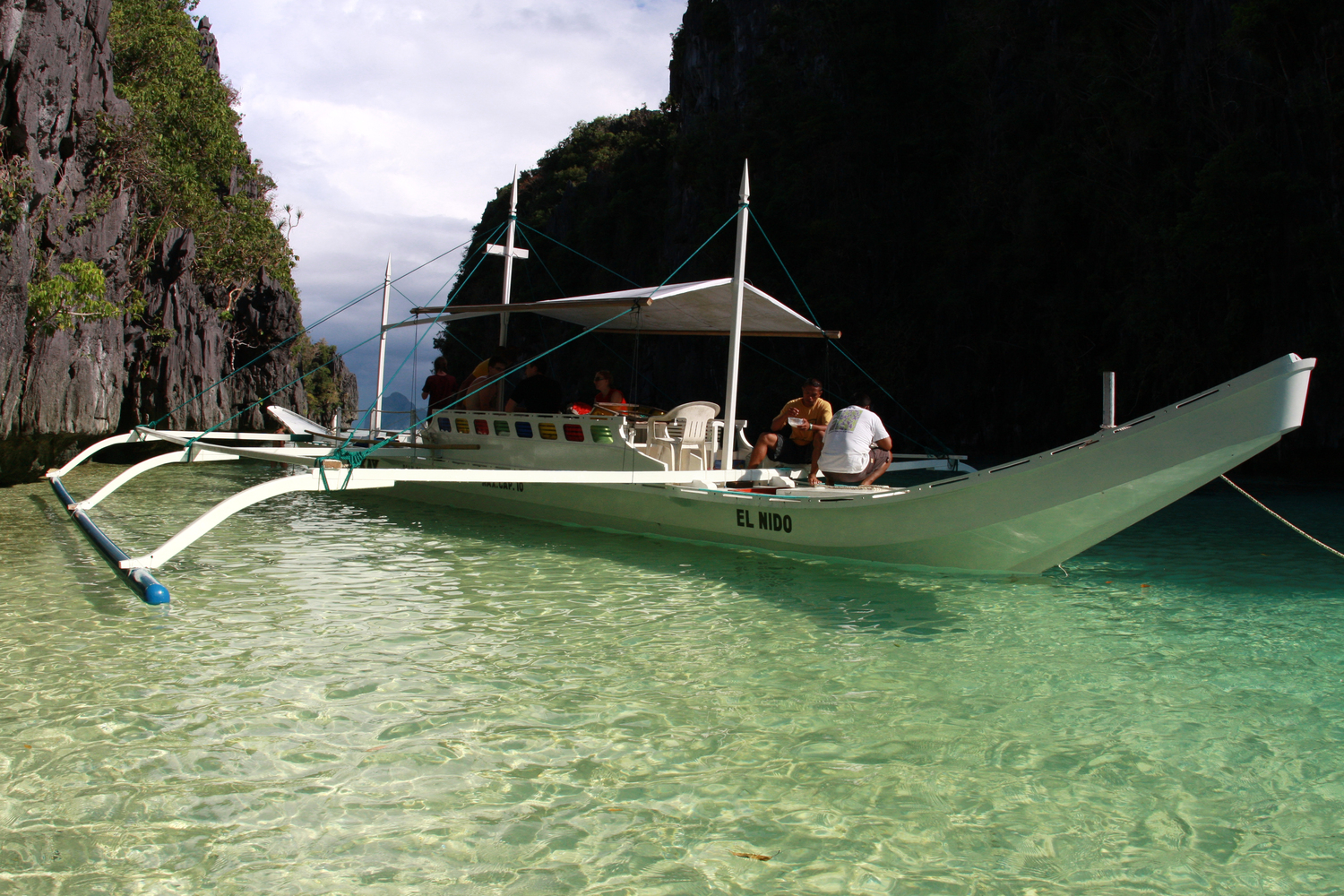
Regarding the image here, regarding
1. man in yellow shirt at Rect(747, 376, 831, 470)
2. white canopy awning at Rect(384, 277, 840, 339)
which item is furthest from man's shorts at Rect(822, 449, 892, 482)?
white canopy awning at Rect(384, 277, 840, 339)

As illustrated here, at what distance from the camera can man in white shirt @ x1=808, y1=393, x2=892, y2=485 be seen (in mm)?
8289

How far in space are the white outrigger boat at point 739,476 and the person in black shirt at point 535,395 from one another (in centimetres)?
33

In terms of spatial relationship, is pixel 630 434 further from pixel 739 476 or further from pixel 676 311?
pixel 676 311

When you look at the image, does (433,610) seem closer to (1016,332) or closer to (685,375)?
(1016,332)

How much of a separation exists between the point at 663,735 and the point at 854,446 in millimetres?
4974

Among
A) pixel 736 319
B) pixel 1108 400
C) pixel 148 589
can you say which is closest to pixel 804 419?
pixel 736 319

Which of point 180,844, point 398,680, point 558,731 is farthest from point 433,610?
point 180,844

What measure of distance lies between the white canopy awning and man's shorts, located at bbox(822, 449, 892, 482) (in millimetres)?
1309

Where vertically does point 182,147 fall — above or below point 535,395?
above

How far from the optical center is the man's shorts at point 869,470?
856 centimetres

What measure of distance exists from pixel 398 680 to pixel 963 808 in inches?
111

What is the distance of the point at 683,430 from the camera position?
924 centimetres

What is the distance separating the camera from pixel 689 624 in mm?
5863

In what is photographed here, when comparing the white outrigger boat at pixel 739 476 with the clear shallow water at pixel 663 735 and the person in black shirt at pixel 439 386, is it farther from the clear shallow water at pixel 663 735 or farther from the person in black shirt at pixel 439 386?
the person in black shirt at pixel 439 386
